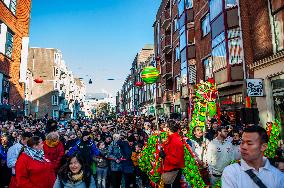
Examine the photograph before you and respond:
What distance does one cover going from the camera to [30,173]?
176 inches

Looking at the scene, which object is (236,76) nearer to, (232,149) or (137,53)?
(232,149)

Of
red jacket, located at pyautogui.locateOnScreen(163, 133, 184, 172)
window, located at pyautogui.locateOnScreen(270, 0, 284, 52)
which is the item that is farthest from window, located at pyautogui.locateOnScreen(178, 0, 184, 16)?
red jacket, located at pyautogui.locateOnScreen(163, 133, 184, 172)

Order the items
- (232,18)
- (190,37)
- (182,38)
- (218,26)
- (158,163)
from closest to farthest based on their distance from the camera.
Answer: (158,163) < (232,18) < (218,26) < (190,37) < (182,38)

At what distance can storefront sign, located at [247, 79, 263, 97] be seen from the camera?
44.1 feet

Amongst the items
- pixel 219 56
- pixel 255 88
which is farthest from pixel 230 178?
pixel 219 56

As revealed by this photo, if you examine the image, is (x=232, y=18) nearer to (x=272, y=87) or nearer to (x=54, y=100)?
(x=272, y=87)

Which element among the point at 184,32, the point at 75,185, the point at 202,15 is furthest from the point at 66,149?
the point at 184,32

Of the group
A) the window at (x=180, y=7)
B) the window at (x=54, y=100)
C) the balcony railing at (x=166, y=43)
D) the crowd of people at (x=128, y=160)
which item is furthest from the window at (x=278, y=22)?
the window at (x=54, y=100)

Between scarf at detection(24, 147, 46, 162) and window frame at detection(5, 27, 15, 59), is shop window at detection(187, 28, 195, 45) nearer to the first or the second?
window frame at detection(5, 27, 15, 59)

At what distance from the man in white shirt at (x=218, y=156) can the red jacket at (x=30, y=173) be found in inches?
138

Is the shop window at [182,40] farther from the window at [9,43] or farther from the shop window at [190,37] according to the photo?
the window at [9,43]

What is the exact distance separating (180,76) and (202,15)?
6.90 m

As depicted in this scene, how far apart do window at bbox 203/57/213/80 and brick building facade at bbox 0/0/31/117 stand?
14.7 meters

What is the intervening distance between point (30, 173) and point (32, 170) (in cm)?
6
